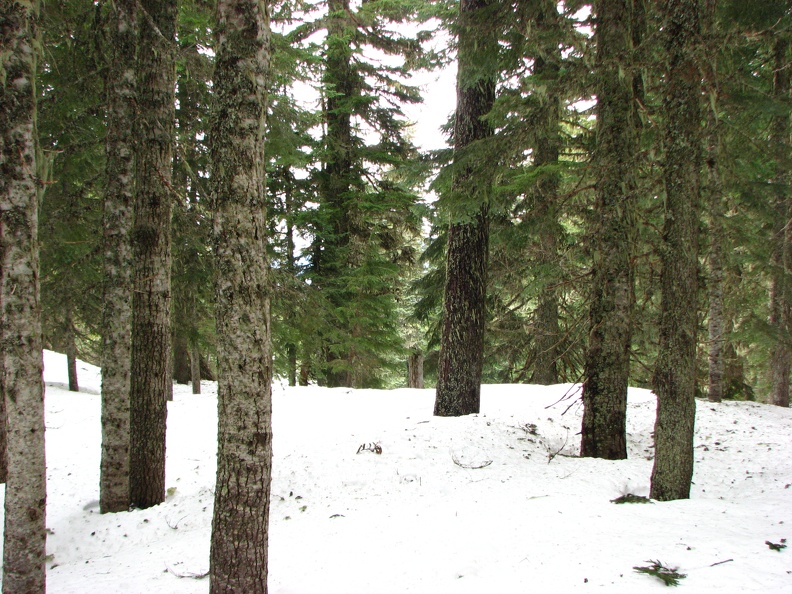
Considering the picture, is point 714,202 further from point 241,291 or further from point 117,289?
point 117,289

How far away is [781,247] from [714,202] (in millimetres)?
4968

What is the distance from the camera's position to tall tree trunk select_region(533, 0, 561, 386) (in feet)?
22.8

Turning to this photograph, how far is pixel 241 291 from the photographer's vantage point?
3465mm

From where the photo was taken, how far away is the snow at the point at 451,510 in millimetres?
3965

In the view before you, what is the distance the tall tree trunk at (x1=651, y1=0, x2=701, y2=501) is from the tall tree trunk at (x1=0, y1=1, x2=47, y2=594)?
615 cm

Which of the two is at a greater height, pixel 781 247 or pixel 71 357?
pixel 781 247

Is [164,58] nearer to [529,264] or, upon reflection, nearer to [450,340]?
[450,340]

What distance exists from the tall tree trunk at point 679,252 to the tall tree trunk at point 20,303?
615cm

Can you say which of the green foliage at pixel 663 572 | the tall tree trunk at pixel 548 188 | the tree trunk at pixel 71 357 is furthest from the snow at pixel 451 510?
the tree trunk at pixel 71 357

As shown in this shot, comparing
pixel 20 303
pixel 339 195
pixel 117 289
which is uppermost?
pixel 339 195

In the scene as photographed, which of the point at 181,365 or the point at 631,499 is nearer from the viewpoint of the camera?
the point at 631,499

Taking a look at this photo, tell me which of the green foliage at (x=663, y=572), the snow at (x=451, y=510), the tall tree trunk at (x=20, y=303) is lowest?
the snow at (x=451, y=510)

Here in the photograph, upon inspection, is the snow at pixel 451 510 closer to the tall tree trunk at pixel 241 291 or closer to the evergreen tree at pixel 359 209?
the tall tree trunk at pixel 241 291

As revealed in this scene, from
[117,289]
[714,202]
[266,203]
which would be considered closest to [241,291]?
[266,203]
